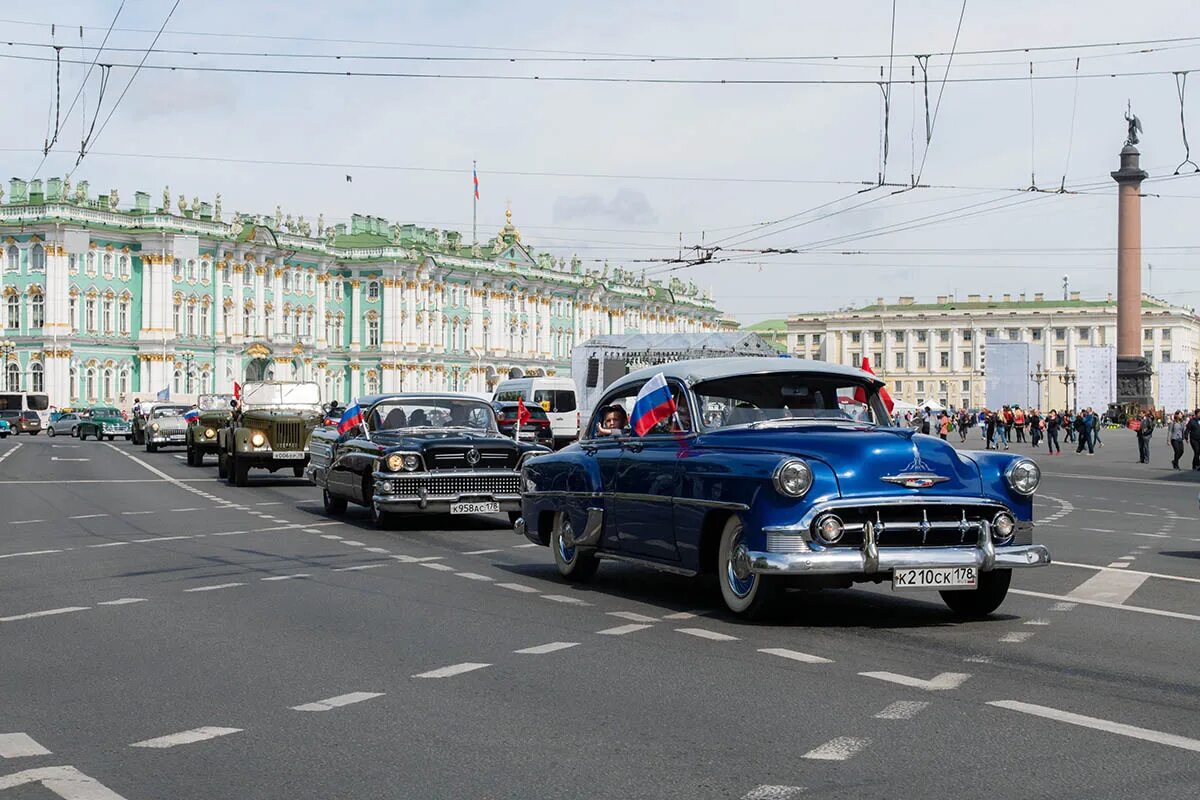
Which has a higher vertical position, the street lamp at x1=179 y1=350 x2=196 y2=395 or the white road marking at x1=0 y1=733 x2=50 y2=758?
the street lamp at x1=179 y1=350 x2=196 y2=395

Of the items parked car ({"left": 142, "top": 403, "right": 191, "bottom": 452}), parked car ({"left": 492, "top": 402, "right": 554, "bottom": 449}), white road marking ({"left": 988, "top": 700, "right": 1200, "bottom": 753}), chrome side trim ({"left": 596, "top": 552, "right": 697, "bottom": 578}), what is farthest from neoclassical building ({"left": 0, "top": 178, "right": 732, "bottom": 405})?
white road marking ({"left": 988, "top": 700, "right": 1200, "bottom": 753})

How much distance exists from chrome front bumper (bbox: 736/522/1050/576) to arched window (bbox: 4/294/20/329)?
96.0 metres

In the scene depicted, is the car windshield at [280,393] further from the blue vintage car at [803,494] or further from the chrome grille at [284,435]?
the blue vintage car at [803,494]

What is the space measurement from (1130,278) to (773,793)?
7582 cm

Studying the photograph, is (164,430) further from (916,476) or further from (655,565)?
(916,476)

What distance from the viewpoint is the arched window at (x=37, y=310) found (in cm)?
9719

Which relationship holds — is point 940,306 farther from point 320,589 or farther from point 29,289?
point 320,589

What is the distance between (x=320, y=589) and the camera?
1286 centimetres

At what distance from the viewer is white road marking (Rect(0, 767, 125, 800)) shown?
588 cm

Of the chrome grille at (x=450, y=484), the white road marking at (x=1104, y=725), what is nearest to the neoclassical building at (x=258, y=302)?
the chrome grille at (x=450, y=484)

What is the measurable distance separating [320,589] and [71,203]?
92.0m

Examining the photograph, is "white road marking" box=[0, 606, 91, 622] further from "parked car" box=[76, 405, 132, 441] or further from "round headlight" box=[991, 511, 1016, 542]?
"parked car" box=[76, 405, 132, 441]

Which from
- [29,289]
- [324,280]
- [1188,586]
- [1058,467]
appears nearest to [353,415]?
[1188,586]

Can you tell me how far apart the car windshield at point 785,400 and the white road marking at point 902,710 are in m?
3.89
